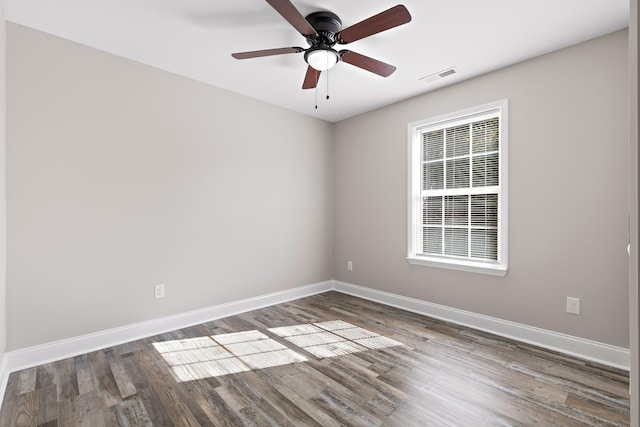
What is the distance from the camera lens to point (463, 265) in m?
3.20

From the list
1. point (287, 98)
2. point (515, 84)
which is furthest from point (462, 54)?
point (287, 98)

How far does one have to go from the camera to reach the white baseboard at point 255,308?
7.63ft

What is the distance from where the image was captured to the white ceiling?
2119 millimetres

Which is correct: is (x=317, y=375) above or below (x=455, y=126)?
below

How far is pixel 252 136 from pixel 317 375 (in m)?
2.69

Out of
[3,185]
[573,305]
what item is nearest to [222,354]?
[3,185]

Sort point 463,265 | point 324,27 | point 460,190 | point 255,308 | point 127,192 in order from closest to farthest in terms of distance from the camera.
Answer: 1. point 324,27
2. point 127,192
3. point 463,265
4. point 460,190
5. point 255,308

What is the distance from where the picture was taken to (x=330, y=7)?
214cm

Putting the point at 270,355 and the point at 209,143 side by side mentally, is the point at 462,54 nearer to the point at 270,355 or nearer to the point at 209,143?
the point at 209,143

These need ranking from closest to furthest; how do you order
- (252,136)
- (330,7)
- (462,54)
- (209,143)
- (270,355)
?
(330,7) → (270,355) → (462,54) → (209,143) → (252,136)

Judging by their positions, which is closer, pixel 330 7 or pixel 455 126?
pixel 330 7

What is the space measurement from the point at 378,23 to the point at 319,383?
2.42 meters

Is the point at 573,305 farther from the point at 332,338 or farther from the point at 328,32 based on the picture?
the point at 328,32

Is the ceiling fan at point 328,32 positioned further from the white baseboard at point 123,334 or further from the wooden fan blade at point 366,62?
the white baseboard at point 123,334
